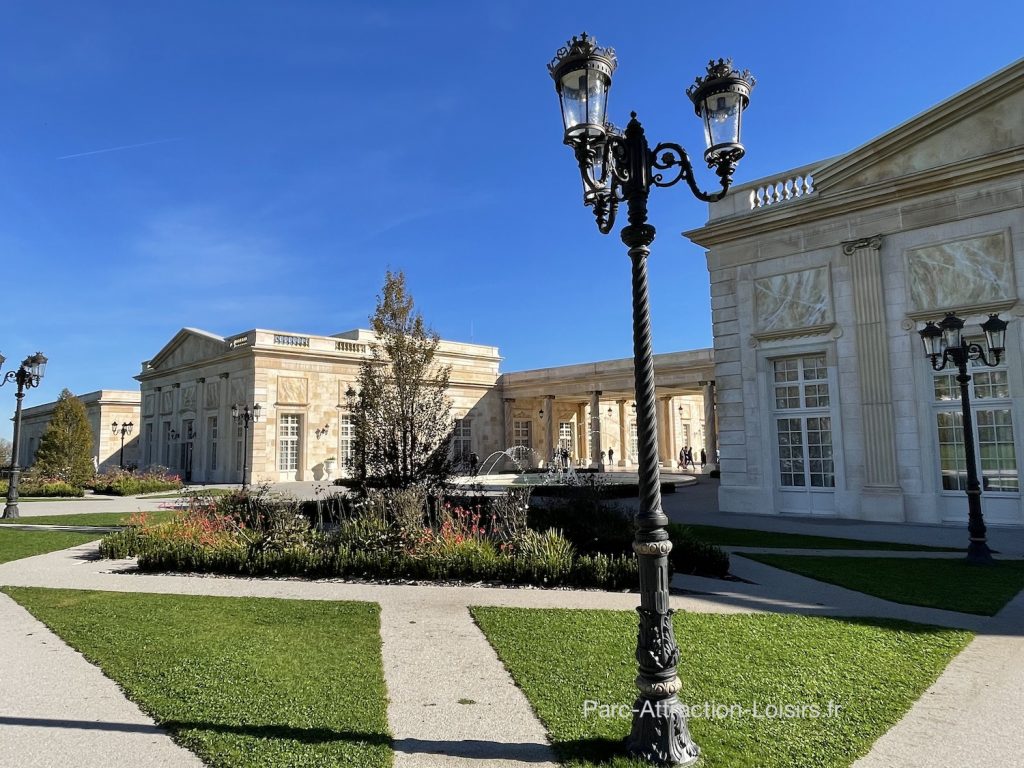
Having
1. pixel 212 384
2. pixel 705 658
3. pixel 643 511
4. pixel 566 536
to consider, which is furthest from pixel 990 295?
pixel 212 384

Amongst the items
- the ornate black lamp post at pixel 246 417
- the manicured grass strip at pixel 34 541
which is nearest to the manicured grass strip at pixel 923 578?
the manicured grass strip at pixel 34 541

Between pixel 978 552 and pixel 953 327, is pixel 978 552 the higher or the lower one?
the lower one

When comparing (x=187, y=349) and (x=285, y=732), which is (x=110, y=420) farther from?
(x=285, y=732)

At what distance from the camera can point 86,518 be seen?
16.7 m

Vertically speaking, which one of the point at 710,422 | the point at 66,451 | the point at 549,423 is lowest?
the point at 66,451

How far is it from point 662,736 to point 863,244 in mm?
14371

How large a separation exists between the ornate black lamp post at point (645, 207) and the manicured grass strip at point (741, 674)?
278mm

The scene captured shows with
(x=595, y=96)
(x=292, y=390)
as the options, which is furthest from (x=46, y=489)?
(x=595, y=96)

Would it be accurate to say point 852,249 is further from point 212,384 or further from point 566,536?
point 212,384

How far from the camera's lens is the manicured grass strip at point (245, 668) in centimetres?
376

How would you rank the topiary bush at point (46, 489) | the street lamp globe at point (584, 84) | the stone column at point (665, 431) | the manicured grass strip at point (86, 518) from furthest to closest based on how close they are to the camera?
1. the stone column at point (665, 431)
2. the topiary bush at point (46, 489)
3. the manicured grass strip at point (86, 518)
4. the street lamp globe at point (584, 84)

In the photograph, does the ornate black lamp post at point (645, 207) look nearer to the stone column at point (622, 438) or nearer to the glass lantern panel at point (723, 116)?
the glass lantern panel at point (723, 116)

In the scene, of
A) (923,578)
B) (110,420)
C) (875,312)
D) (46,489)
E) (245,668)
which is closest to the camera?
(245,668)

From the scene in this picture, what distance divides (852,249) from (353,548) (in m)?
12.9
